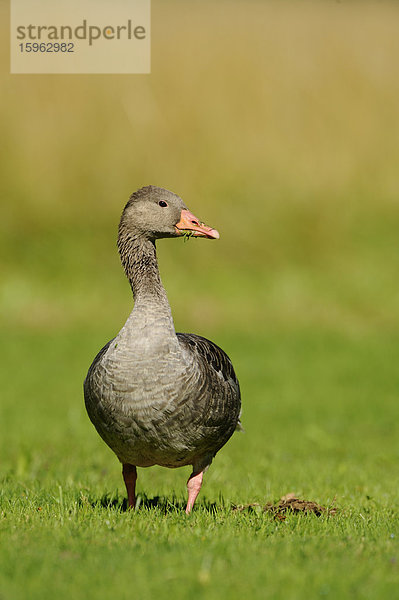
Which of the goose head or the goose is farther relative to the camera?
the goose head

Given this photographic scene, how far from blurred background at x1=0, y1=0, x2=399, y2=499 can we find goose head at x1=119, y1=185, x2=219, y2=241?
47.3 feet

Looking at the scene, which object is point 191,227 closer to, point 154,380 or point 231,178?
point 154,380

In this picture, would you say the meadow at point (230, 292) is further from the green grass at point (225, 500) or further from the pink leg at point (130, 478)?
the pink leg at point (130, 478)

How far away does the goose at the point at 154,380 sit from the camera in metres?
6.43

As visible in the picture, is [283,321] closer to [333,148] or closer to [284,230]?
[284,230]

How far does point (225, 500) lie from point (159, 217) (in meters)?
2.94

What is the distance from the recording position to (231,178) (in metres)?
32.2

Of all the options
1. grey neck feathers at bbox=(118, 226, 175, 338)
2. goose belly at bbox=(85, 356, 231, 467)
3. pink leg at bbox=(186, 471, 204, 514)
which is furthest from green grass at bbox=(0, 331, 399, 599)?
grey neck feathers at bbox=(118, 226, 175, 338)

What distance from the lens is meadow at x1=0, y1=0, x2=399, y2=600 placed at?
17.3 ft

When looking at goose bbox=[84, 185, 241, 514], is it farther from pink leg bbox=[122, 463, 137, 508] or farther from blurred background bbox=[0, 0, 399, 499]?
blurred background bbox=[0, 0, 399, 499]

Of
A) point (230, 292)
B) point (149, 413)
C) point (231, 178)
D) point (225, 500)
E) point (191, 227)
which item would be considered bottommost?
point (225, 500)

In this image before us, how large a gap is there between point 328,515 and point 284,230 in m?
25.2

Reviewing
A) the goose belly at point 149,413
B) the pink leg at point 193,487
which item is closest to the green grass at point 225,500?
the pink leg at point 193,487

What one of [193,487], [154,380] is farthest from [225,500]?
[154,380]
